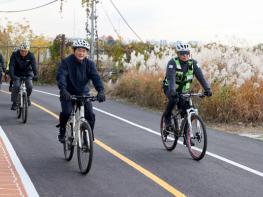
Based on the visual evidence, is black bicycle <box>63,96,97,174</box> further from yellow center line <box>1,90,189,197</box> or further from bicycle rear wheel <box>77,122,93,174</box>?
yellow center line <box>1,90,189,197</box>

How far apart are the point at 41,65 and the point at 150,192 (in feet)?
84.5

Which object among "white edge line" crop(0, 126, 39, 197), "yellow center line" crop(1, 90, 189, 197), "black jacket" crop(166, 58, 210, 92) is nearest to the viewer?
"white edge line" crop(0, 126, 39, 197)

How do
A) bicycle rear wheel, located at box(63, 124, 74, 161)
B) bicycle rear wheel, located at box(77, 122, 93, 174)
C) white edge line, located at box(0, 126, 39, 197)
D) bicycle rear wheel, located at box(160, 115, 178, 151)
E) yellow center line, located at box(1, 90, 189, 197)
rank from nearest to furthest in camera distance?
white edge line, located at box(0, 126, 39, 197) → yellow center line, located at box(1, 90, 189, 197) → bicycle rear wheel, located at box(77, 122, 93, 174) → bicycle rear wheel, located at box(63, 124, 74, 161) → bicycle rear wheel, located at box(160, 115, 178, 151)

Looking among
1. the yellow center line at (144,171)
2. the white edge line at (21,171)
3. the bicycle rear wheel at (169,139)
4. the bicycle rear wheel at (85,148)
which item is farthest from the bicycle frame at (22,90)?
the bicycle rear wheel at (85,148)

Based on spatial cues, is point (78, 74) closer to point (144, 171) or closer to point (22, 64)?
point (144, 171)

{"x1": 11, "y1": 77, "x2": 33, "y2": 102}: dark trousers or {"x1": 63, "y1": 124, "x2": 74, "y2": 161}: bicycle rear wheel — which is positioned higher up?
{"x1": 11, "y1": 77, "x2": 33, "y2": 102}: dark trousers

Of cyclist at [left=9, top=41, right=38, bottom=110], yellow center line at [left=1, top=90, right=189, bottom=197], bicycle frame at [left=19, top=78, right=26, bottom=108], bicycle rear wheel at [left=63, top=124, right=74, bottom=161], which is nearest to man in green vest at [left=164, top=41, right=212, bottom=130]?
yellow center line at [left=1, top=90, right=189, bottom=197]

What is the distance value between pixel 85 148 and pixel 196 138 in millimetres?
2342

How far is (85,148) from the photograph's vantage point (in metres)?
8.45

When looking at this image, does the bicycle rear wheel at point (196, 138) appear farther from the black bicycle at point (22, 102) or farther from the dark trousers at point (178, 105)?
the black bicycle at point (22, 102)

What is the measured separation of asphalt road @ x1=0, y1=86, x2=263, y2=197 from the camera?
303 inches

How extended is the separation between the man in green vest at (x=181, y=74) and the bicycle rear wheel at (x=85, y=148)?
6.94 feet

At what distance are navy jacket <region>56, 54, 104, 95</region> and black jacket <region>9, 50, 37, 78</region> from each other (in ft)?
18.2

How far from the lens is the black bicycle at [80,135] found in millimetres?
8359
